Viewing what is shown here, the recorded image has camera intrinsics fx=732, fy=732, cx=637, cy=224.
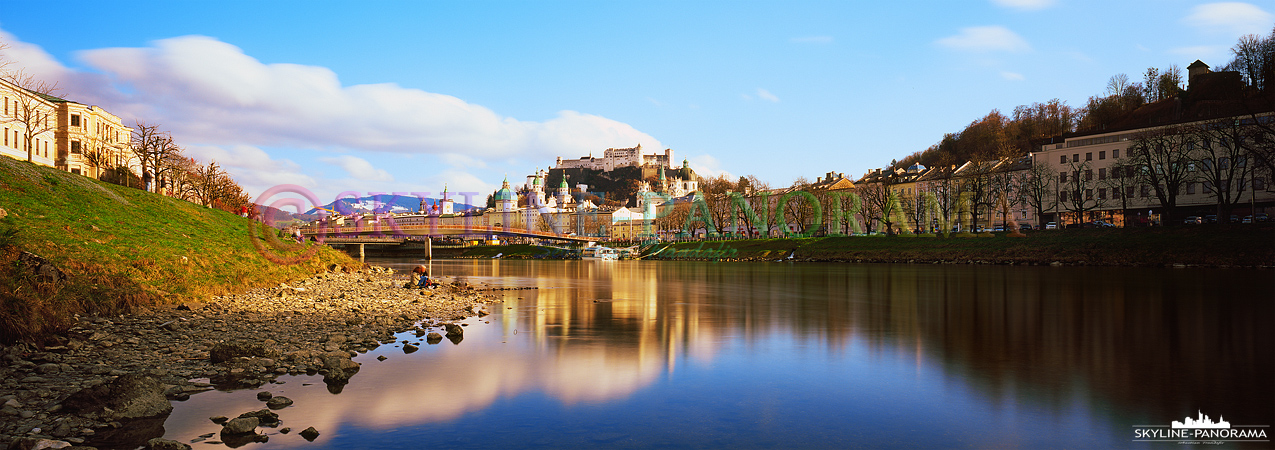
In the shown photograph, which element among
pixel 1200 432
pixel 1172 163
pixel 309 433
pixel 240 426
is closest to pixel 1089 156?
pixel 1172 163

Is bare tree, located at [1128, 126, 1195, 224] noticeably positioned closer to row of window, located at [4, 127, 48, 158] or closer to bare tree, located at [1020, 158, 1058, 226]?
bare tree, located at [1020, 158, 1058, 226]

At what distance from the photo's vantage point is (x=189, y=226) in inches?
1128

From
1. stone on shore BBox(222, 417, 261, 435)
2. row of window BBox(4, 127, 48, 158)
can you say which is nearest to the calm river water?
stone on shore BBox(222, 417, 261, 435)

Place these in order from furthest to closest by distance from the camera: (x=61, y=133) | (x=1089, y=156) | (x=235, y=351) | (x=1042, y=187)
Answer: (x=1042, y=187) < (x=1089, y=156) < (x=61, y=133) < (x=235, y=351)

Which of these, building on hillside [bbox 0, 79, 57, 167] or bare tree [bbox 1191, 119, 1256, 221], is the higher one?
building on hillside [bbox 0, 79, 57, 167]

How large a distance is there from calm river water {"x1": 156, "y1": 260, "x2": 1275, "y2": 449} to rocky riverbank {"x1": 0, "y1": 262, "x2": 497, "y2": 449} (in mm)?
586

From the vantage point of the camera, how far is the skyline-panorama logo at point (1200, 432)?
8344 millimetres

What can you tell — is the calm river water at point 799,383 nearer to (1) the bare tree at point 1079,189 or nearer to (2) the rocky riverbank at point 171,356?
(2) the rocky riverbank at point 171,356

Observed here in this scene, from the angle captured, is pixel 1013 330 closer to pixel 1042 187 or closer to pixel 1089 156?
pixel 1042 187

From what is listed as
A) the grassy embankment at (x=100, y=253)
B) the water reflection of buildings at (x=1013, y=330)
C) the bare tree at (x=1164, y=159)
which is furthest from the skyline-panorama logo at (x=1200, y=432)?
the bare tree at (x=1164, y=159)

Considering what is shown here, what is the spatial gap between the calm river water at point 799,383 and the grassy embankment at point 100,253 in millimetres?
6035

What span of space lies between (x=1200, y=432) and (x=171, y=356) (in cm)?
1469

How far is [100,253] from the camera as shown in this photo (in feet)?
58.6

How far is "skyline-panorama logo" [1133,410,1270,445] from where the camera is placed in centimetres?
834
